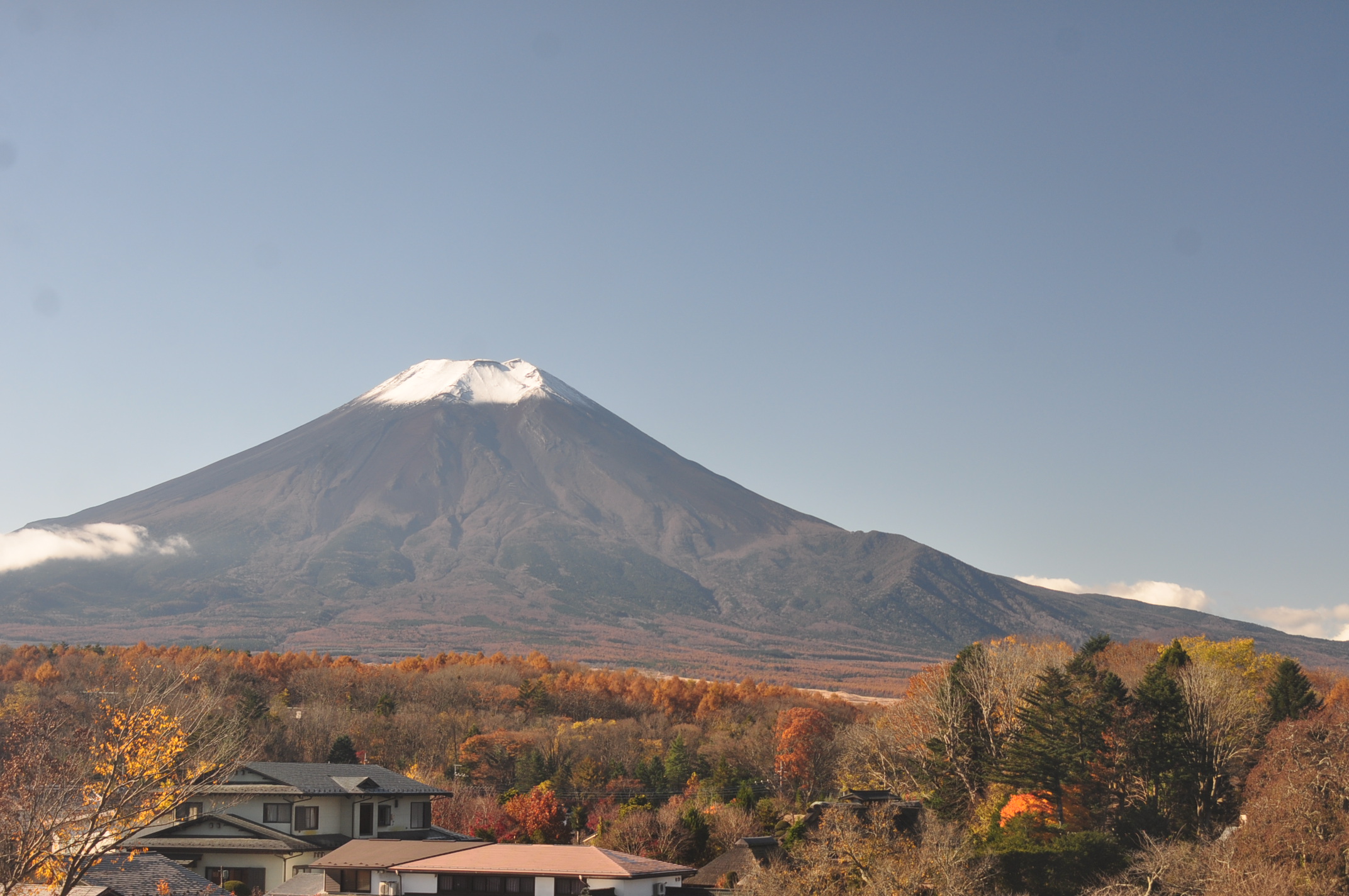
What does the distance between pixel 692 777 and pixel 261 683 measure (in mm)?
43484

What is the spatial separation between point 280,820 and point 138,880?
15.7 meters

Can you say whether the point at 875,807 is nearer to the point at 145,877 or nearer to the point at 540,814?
the point at 540,814

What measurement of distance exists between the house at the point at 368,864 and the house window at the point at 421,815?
9316 mm

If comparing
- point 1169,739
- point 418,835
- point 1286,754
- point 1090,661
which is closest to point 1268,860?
point 1286,754

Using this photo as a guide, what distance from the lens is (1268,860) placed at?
3372 centimetres

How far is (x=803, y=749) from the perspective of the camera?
A: 3391 inches

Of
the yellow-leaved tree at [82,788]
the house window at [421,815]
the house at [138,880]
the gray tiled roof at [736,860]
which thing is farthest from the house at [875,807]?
the yellow-leaved tree at [82,788]

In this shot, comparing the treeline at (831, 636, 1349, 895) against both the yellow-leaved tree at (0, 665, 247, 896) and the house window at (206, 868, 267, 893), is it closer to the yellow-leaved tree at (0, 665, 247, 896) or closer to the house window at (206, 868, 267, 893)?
the yellow-leaved tree at (0, 665, 247, 896)

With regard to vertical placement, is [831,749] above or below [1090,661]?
below

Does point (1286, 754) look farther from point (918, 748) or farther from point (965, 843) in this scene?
point (918, 748)

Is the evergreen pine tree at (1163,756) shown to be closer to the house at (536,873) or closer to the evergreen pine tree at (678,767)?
the house at (536,873)

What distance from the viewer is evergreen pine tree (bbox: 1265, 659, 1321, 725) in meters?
53.3

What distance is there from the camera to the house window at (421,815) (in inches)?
2050

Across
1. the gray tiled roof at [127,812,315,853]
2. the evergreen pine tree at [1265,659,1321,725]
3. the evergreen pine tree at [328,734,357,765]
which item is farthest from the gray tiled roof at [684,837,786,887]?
the evergreen pine tree at [328,734,357,765]
